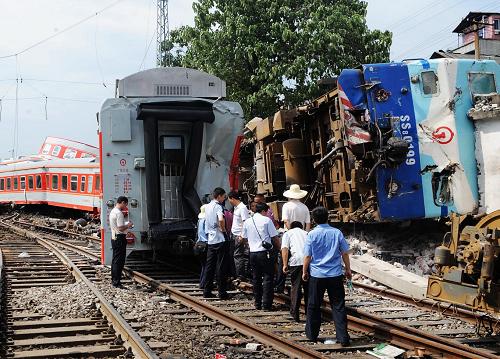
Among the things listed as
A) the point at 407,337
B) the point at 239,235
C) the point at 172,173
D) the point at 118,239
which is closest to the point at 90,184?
the point at 172,173

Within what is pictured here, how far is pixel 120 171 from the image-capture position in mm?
11141

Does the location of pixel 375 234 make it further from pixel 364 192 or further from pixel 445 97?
pixel 445 97

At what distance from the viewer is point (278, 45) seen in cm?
2166

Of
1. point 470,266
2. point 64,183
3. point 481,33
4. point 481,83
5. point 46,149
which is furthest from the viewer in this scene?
point 481,33

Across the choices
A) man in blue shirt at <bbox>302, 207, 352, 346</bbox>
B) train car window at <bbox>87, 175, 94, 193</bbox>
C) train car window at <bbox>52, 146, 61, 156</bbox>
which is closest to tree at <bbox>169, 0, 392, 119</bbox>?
train car window at <bbox>87, 175, 94, 193</bbox>

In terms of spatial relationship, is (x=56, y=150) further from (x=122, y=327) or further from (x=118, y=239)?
(x=122, y=327)

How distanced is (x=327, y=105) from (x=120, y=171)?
5556 mm

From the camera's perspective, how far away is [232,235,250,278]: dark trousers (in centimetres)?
1018

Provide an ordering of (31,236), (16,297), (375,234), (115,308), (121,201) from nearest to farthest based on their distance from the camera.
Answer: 1. (115,308)
2. (16,297)
3. (121,201)
4. (375,234)
5. (31,236)

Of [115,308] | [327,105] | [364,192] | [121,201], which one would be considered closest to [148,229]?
[121,201]

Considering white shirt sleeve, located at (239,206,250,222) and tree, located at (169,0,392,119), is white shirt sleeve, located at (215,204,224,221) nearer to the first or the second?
white shirt sleeve, located at (239,206,250,222)

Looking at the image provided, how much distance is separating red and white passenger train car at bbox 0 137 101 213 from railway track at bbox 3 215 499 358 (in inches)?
598

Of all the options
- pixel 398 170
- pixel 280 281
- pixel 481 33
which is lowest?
pixel 280 281

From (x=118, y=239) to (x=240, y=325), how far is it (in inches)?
154
